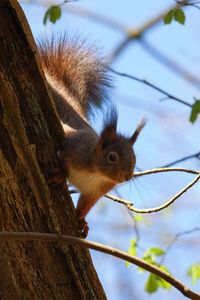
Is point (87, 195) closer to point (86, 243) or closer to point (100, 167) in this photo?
point (100, 167)

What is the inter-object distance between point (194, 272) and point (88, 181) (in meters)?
1.11

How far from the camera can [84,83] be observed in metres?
3.11

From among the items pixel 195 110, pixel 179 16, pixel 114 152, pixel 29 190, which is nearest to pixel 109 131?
pixel 114 152

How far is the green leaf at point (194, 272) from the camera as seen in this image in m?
3.47

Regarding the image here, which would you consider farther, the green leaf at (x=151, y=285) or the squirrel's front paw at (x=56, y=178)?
the green leaf at (x=151, y=285)

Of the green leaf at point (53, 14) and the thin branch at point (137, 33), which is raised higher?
the thin branch at point (137, 33)

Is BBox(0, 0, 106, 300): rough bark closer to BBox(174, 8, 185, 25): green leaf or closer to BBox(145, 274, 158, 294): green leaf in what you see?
BBox(174, 8, 185, 25): green leaf

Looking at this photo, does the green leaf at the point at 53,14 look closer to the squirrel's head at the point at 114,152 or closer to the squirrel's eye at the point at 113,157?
the squirrel's head at the point at 114,152

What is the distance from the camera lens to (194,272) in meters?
3.52

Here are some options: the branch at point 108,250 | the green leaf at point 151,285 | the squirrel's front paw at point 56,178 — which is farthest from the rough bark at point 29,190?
the green leaf at point 151,285

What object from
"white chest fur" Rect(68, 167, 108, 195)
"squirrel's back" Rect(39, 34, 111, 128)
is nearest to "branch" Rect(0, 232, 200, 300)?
"white chest fur" Rect(68, 167, 108, 195)

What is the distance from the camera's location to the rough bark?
1896mm

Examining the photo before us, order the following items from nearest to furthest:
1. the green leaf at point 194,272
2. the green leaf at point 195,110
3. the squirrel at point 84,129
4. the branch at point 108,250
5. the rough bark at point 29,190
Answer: the branch at point 108,250
the rough bark at point 29,190
the green leaf at point 195,110
the squirrel at point 84,129
the green leaf at point 194,272

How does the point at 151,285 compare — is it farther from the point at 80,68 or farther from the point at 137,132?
the point at 80,68
